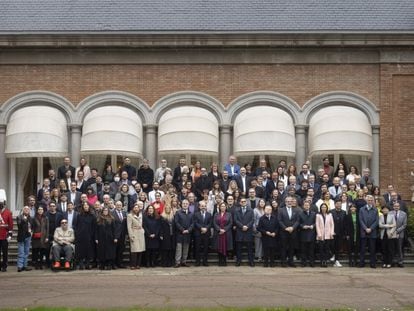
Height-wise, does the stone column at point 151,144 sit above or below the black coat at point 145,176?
above

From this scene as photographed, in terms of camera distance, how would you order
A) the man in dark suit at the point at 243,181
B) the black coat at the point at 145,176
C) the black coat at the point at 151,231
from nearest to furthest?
the black coat at the point at 151,231, the man in dark suit at the point at 243,181, the black coat at the point at 145,176

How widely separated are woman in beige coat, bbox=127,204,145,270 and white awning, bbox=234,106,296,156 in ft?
17.6

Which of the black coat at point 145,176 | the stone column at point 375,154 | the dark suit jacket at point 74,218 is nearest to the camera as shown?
the dark suit jacket at point 74,218

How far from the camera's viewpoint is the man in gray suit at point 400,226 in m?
23.6

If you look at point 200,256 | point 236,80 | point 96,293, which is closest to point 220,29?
point 236,80

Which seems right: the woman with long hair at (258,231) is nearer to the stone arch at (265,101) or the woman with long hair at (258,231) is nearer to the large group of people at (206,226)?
the large group of people at (206,226)

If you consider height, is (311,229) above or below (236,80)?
below

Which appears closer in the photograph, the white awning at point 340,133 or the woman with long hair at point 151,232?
the woman with long hair at point 151,232

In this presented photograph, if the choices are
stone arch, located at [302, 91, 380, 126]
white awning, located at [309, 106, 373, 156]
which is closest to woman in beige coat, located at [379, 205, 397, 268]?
white awning, located at [309, 106, 373, 156]

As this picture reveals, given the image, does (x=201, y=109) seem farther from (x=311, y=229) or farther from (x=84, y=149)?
(x=311, y=229)

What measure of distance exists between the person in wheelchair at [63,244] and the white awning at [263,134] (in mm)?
6513

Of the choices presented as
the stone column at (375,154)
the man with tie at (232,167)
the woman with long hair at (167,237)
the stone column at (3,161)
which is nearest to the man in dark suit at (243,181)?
the man with tie at (232,167)

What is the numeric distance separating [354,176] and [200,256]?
15.4 feet

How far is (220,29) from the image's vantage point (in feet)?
93.6
